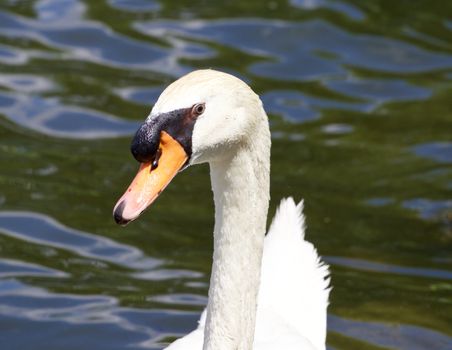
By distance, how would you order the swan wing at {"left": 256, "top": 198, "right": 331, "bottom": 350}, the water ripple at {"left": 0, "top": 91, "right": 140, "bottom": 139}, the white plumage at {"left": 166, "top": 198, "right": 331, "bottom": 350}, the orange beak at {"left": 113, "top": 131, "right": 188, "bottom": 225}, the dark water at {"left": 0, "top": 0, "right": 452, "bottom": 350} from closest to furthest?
the orange beak at {"left": 113, "top": 131, "right": 188, "bottom": 225} → the white plumage at {"left": 166, "top": 198, "right": 331, "bottom": 350} → the swan wing at {"left": 256, "top": 198, "right": 331, "bottom": 350} → the dark water at {"left": 0, "top": 0, "right": 452, "bottom": 350} → the water ripple at {"left": 0, "top": 91, "right": 140, "bottom": 139}

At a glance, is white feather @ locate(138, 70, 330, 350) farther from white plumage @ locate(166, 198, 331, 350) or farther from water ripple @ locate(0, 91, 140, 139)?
water ripple @ locate(0, 91, 140, 139)

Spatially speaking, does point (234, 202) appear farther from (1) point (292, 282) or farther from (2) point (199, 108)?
(1) point (292, 282)

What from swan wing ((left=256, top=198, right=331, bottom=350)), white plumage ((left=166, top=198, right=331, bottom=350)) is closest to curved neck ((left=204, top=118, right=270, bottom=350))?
white plumage ((left=166, top=198, right=331, bottom=350))

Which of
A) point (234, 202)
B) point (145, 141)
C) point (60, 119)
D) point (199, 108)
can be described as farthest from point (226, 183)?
point (60, 119)

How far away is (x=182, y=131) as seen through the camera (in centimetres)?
390

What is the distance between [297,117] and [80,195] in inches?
97.9

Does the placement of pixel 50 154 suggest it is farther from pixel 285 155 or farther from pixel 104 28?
pixel 104 28

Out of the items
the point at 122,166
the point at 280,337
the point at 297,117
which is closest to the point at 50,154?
the point at 122,166

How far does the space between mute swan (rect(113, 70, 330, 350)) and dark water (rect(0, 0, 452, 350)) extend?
43.5 inches

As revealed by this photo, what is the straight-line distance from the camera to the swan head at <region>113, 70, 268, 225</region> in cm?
384

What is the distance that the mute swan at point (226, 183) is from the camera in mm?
3875

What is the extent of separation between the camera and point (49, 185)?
8.15 meters

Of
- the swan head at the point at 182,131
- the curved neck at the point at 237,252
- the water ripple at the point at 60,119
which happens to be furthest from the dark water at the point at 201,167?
the swan head at the point at 182,131

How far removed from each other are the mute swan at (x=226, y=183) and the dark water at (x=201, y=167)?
3.63 ft
